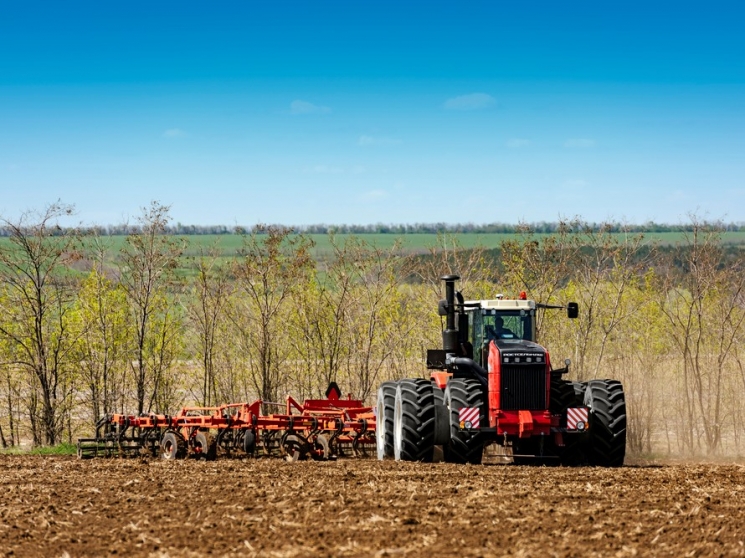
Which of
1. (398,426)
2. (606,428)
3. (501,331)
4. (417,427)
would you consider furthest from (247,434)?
(606,428)

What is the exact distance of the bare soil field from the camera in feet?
28.5

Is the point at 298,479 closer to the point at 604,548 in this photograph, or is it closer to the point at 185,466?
the point at 185,466

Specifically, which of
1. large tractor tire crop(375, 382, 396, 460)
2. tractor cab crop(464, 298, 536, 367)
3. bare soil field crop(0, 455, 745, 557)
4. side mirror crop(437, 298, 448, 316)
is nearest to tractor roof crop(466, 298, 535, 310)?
tractor cab crop(464, 298, 536, 367)

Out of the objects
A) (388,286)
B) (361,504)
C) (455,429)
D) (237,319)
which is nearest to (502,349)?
(455,429)

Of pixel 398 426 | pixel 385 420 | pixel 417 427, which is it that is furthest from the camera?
pixel 385 420

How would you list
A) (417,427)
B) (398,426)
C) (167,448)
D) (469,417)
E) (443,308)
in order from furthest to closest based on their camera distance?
(167,448), (443,308), (398,426), (417,427), (469,417)

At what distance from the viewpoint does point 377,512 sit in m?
10.3

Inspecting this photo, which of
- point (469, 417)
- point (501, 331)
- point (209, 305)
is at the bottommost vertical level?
point (469, 417)

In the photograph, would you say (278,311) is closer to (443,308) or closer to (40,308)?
(40,308)

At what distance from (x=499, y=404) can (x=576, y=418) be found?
4.04 ft

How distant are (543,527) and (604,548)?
3.29 ft

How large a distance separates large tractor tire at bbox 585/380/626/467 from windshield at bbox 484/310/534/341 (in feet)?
5.00

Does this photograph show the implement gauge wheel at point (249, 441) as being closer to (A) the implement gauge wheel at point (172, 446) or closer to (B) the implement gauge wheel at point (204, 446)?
(B) the implement gauge wheel at point (204, 446)

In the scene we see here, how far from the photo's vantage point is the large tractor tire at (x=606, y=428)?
50.6ft
